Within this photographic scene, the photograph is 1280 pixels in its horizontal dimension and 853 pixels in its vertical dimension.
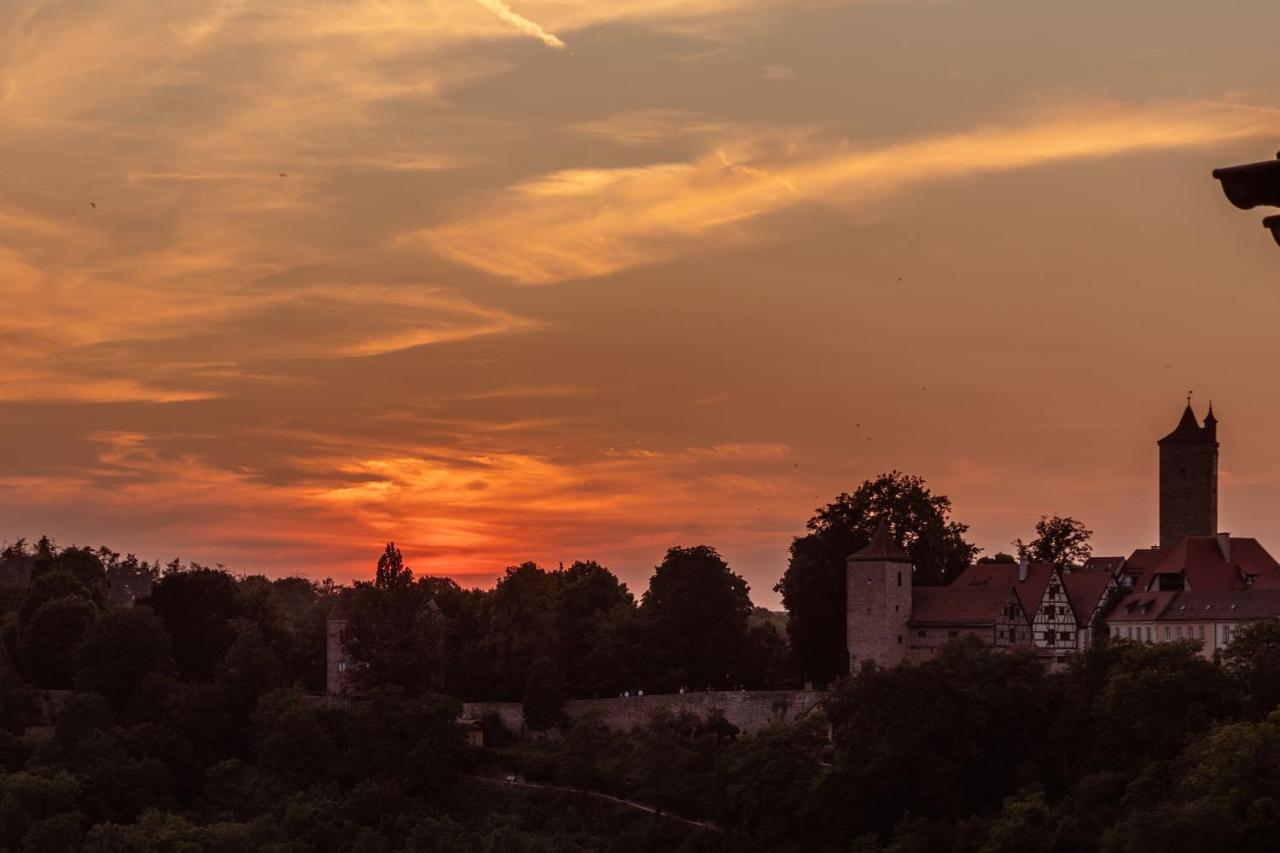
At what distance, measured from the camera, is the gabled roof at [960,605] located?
7006 cm

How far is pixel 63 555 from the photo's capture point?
303 ft

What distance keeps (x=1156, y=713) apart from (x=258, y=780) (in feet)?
111

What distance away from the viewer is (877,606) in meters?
70.2

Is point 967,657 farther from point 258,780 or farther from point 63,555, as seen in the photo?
point 63,555

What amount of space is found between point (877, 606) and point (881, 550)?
7.10ft

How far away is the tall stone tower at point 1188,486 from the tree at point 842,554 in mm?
10045

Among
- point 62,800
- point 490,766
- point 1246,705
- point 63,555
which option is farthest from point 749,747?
point 63,555

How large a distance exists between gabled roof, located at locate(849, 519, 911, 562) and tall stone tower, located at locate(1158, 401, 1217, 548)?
16.8m

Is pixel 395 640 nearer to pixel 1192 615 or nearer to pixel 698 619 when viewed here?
pixel 698 619

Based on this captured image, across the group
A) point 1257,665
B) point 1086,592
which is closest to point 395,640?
point 1086,592

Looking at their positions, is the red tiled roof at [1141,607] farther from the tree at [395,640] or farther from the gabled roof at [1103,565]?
the tree at [395,640]

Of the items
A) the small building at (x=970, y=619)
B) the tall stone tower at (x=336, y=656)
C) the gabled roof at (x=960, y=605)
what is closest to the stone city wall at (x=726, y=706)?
the small building at (x=970, y=619)

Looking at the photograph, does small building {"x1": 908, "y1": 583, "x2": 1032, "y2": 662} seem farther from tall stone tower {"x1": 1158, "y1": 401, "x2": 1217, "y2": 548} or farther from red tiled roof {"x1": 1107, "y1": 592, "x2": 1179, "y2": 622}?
tall stone tower {"x1": 1158, "y1": 401, "x2": 1217, "y2": 548}

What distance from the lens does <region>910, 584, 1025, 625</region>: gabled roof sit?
70.1 m
